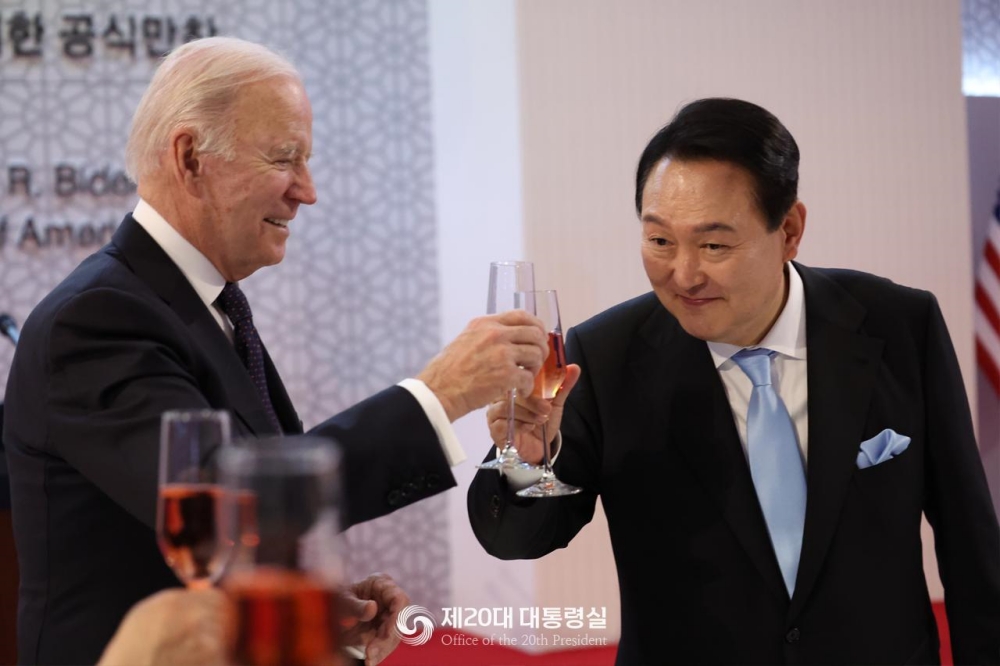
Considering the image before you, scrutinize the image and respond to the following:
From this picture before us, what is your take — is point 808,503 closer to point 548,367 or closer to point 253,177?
point 548,367

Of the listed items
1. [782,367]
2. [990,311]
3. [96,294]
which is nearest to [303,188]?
[96,294]

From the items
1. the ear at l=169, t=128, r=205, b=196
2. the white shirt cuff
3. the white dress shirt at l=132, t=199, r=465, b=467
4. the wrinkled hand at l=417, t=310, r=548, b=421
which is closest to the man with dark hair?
the wrinkled hand at l=417, t=310, r=548, b=421

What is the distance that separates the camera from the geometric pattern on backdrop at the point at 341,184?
524cm

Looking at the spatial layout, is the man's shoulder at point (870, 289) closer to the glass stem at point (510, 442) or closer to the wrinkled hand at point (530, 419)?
the wrinkled hand at point (530, 419)

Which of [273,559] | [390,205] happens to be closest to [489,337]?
[273,559]

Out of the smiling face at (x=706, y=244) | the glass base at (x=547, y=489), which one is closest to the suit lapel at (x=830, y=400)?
the smiling face at (x=706, y=244)

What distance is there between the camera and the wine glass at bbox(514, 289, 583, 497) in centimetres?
178

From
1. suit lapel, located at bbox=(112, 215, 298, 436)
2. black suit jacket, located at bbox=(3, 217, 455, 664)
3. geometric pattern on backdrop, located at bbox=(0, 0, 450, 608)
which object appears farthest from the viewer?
geometric pattern on backdrop, located at bbox=(0, 0, 450, 608)

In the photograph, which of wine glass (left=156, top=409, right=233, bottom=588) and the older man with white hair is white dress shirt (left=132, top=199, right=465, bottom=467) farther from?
wine glass (left=156, top=409, right=233, bottom=588)

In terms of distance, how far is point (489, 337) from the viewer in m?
1.67

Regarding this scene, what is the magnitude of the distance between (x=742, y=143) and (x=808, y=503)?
636 mm

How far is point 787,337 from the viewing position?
2078mm

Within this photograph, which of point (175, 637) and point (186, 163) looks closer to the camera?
point (175, 637)

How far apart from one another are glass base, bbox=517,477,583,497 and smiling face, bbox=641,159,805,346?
385mm
